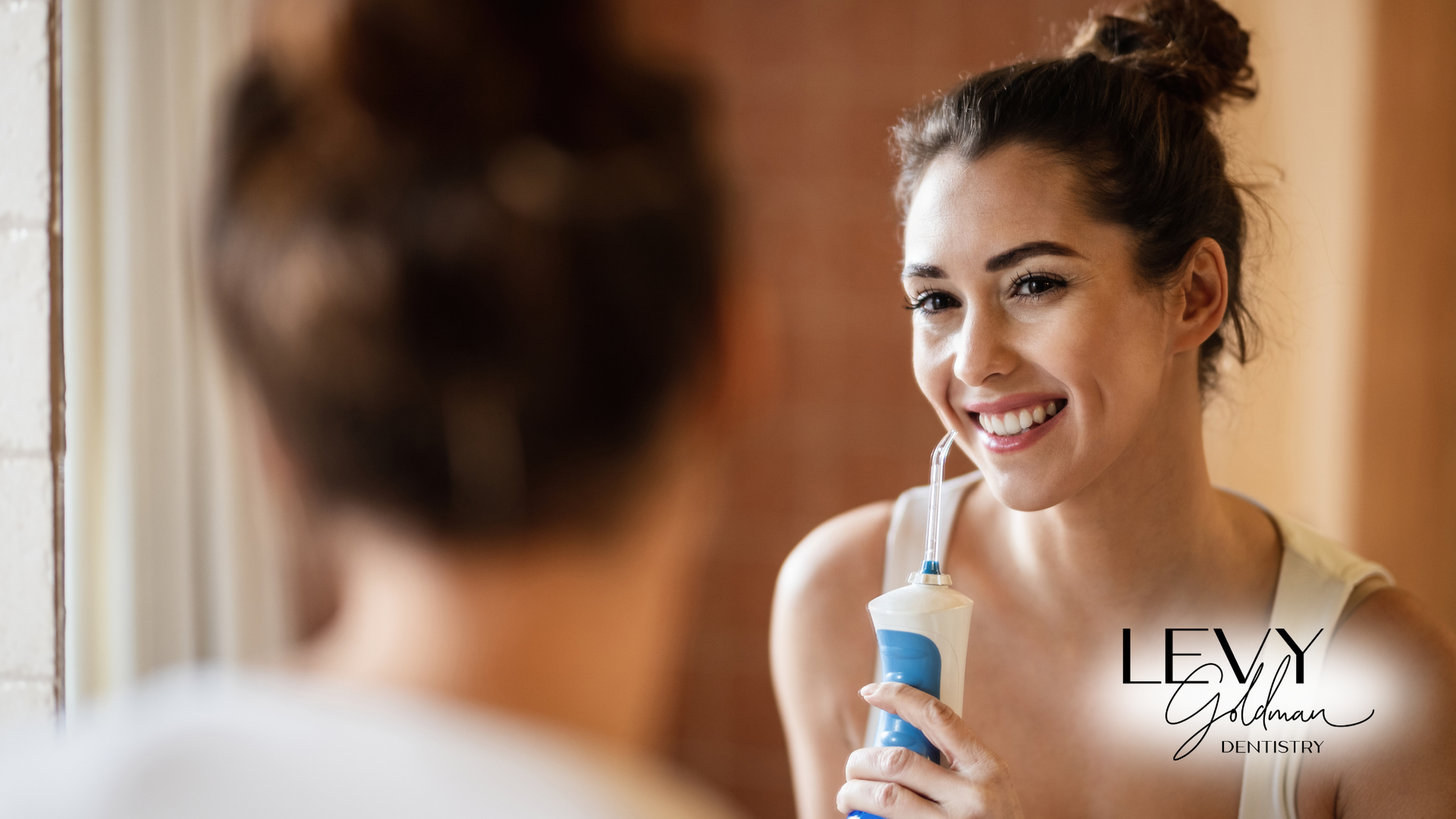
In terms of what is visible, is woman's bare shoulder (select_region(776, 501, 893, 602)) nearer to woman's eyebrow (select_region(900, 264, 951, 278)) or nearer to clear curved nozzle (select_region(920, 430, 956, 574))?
clear curved nozzle (select_region(920, 430, 956, 574))

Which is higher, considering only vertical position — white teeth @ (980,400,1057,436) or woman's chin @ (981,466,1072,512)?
white teeth @ (980,400,1057,436)

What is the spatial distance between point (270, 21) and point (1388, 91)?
1.33 metres

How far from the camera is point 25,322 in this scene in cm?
73

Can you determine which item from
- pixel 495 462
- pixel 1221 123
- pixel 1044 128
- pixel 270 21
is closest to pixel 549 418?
pixel 495 462

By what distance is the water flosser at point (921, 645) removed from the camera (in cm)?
61

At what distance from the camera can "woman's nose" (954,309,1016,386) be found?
704 mm

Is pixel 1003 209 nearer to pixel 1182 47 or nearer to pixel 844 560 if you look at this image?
pixel 1182 47

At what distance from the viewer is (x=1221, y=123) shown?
79cm

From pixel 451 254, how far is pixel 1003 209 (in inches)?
18.9

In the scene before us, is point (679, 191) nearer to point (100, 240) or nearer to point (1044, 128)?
point (1044, 128)

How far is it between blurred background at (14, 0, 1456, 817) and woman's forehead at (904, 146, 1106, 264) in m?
0.17

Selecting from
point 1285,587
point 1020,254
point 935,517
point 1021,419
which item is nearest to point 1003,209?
point 1020,254

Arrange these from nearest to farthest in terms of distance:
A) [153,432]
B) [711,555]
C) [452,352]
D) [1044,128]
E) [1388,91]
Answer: [452,352] → [1044,128] → [153,432] → [1388,91] → [711,555]

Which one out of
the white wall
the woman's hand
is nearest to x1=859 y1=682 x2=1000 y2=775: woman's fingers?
the woman's hand
